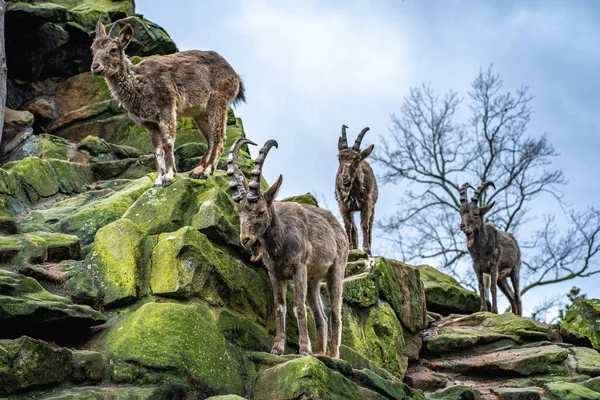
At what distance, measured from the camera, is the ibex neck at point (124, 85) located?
11.3 m

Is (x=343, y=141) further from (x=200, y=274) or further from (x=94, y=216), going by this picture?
(x=200, y=274)

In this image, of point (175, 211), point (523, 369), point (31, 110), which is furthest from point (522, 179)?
point (175, 211)

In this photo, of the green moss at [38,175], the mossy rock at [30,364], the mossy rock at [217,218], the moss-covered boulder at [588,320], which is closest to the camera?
the mossy rock at [30,364]

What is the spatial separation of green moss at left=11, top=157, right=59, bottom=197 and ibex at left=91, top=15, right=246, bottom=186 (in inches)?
106

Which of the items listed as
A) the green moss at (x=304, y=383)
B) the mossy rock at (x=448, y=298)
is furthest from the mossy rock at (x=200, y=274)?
the mossy rock at (x=448, y=298)

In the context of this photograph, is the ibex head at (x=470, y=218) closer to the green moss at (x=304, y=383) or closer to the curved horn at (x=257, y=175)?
the curved horn at (x=257, y=175)

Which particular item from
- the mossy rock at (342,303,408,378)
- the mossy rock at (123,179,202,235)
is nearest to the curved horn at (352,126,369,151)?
the mossy rock at (342,303,408,378)

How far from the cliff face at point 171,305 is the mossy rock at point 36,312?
18 mm

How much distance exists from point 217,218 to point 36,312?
2883 millimetres

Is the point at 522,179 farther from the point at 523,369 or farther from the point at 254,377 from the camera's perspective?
the point at 254,377

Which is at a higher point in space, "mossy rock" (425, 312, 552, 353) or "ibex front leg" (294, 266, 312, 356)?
"mossy rock" (425, 312, 552, 353)

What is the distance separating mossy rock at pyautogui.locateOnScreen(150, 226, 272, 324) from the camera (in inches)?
346

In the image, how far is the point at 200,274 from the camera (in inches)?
349

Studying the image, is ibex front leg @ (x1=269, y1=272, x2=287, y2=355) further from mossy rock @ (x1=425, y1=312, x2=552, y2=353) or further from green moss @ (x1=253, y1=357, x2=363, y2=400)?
mossy rock @ (x1=425, y1=312, x2=552, y2=353)
